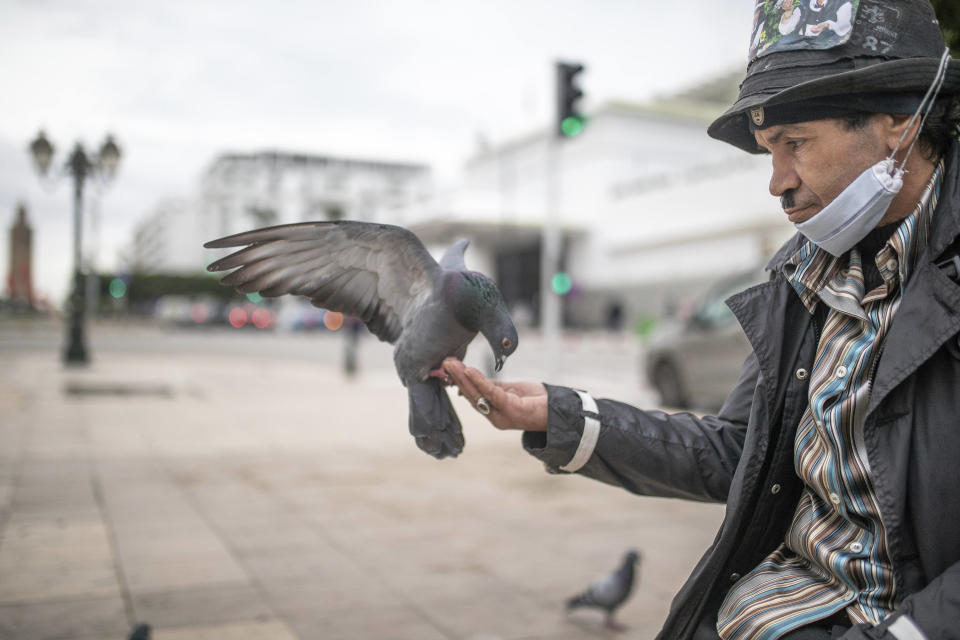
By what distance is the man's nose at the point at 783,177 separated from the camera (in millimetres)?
1602

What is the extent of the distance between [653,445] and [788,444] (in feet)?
1.02

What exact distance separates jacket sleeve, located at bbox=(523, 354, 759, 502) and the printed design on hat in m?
0.71

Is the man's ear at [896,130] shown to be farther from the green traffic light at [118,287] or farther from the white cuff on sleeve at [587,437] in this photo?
the green traffic light at [118,287]

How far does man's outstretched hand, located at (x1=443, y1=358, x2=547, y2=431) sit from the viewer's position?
1.71m

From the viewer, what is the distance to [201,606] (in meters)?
3.78

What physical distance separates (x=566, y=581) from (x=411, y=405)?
2.88m

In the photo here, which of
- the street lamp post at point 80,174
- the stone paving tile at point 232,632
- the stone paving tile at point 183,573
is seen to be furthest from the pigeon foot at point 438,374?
the street lamp post at point 80,174

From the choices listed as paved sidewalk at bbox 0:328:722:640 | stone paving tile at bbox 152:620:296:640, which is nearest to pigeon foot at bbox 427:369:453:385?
paved sidewalk at bbox 0:328:722:640

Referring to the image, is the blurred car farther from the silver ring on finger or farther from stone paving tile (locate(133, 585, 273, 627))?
the silver ring on finger

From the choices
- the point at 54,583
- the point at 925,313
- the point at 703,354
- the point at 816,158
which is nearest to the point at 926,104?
the point at 816,158

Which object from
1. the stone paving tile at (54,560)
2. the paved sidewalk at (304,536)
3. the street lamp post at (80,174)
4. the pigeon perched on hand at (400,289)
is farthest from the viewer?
the street lamp post at (80,174)

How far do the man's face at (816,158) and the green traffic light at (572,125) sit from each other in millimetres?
7075

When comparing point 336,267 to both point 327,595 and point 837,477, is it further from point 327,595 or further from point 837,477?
point 327,595

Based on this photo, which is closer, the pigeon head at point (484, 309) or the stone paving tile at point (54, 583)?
the pigeon head at point (484, 309)
